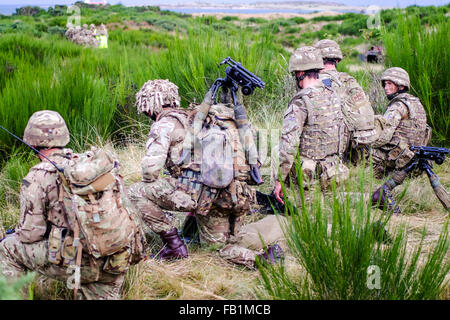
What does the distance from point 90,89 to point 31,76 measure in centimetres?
85

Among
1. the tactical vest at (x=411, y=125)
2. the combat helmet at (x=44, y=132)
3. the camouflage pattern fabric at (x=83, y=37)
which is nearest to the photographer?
the combat helmet at (x=44, y=132)

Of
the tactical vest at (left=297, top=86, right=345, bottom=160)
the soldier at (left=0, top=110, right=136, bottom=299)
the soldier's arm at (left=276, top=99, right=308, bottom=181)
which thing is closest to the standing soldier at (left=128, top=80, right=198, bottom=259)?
the soldier at (left=0, top=110, right=136, bottom=299)

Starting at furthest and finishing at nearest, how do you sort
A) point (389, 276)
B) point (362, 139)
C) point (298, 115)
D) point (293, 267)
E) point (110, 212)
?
point (362, 139) → point (298, 115) → point (293, 267) → point (110, 212) → point (389, 276)

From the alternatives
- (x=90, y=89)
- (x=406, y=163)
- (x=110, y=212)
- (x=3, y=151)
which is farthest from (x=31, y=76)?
(x=406, y=163)

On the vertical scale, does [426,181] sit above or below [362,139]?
below

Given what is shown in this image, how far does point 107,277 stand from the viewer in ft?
9.48

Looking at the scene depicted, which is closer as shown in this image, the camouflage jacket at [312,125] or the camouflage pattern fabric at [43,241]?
the camouflage pattern fabric at [43,241]

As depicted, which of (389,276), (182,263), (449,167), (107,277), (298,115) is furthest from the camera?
(449,167)

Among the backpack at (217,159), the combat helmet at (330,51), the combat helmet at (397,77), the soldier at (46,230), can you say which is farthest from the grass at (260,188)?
the combat helmet at (330,51)

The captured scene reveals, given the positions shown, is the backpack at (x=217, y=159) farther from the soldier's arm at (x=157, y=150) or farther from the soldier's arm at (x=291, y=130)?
the soldier's arm at (x=291, y=130)

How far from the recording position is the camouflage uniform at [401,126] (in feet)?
Result: 17.1

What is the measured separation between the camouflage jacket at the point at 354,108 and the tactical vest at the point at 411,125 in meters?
0.38

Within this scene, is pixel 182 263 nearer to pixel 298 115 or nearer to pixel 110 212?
pixel 110 212

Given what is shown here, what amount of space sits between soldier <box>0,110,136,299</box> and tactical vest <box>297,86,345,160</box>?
2243 millimetres
